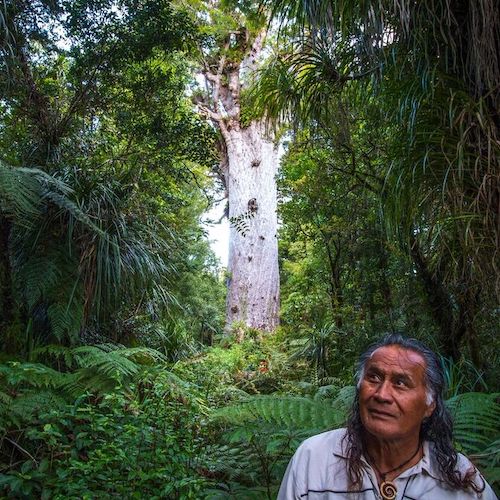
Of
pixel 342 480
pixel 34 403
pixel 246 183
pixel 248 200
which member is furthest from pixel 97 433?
pixel 246 183

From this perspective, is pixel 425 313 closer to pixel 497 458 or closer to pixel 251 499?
pixel 497 458

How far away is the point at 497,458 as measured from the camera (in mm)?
2229

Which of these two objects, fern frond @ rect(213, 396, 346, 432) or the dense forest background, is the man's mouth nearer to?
the dense forest background

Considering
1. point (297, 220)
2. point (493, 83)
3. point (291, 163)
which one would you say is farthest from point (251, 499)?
point (291, 163)

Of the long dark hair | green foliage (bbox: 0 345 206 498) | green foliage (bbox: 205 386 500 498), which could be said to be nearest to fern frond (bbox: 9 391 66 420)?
green foliage (bbox: 0 345 206 498)

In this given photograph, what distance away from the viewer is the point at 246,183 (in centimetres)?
955

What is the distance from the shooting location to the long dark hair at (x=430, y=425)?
4.85ft

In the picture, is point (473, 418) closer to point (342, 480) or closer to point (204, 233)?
point (342, 480)

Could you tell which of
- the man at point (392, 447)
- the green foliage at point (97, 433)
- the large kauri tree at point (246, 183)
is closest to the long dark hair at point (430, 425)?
the man at point (392, 447)

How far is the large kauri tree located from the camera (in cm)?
922

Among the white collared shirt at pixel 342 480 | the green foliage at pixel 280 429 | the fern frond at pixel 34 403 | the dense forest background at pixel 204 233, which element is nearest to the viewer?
the white collared shirt at pixel 342 480

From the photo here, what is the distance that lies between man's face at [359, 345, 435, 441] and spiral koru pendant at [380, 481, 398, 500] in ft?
0.39

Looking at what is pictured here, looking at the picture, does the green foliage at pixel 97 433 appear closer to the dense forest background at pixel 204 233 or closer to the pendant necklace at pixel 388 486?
the dense forest background at pixel 204 233

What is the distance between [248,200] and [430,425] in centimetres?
801
